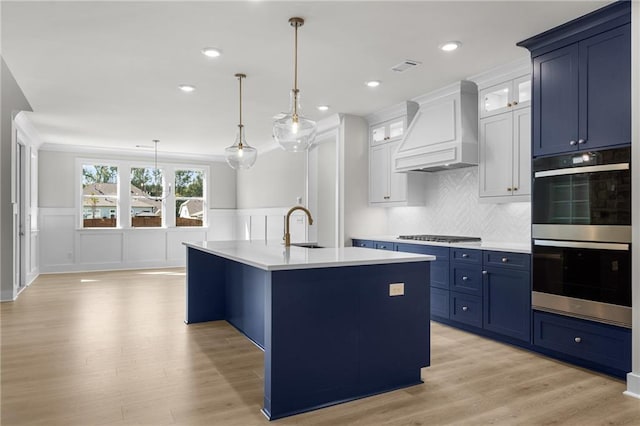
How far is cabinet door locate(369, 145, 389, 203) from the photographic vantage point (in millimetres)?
5738

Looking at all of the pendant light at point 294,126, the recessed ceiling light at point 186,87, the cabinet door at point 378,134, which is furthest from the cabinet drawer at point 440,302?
the recessed ceiling light at point 186,87

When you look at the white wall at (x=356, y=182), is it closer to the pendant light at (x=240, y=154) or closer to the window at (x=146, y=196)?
the pendant light at (x=240, y=154)

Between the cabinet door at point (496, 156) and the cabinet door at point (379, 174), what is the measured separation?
151cm

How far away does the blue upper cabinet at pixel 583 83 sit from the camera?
297 cm

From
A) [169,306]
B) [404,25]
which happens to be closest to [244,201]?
[169,306]

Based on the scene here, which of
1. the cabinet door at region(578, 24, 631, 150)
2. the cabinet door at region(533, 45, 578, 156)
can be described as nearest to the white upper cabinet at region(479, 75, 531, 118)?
the cabinet door at region(533, 45, 578, 156)

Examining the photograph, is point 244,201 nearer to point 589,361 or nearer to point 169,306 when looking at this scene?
point 169,306

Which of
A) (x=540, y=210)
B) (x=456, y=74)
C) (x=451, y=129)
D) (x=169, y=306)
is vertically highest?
(x=456, y=74)

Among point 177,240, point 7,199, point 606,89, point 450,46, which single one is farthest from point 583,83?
point 177,240

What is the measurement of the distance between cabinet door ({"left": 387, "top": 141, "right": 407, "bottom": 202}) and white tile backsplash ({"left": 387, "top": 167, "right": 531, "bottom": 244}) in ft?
1.16

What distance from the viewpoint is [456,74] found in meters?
4.37

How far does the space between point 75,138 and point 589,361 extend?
8317 millimetres

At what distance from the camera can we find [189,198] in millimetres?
9961

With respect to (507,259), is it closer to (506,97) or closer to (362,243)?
(506,97)
